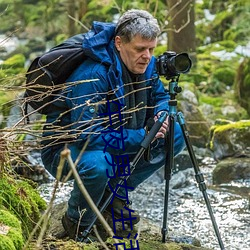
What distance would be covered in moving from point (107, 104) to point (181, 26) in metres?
7.20

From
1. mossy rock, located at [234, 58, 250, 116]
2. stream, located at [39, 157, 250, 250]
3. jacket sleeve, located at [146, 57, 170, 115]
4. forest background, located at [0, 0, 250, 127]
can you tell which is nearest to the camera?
jacket sleeve, located at [146, 57, 170, 115]

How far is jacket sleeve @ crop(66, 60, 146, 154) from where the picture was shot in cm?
316

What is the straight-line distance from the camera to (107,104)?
10.6ft

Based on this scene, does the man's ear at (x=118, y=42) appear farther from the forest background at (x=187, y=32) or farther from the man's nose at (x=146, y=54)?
the forest background at (x=187, y=32)

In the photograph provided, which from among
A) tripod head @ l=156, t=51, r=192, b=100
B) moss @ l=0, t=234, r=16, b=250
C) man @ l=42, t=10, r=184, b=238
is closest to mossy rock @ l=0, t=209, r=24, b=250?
moss @ l=0, t=234, r=16, b=250

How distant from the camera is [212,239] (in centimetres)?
442

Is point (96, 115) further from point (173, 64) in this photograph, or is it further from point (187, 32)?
point (187, 32)

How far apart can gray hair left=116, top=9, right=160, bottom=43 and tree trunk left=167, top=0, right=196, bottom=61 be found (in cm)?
659

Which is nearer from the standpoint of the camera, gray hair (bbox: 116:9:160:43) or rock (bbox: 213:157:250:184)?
gray hair (bbox: 116:9:160:43)

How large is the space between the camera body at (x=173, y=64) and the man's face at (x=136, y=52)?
3.2 inches

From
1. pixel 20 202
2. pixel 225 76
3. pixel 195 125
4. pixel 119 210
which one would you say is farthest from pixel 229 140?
pixel 20 202

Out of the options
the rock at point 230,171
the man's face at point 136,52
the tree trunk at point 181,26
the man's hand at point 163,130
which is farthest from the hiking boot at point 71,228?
the tree trunk at point 181,26

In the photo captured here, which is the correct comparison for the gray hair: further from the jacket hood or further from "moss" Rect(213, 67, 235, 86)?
"moss" Rect(213, 67, 235, 86)

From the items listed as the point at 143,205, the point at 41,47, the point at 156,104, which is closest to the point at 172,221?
the point at 143,205
